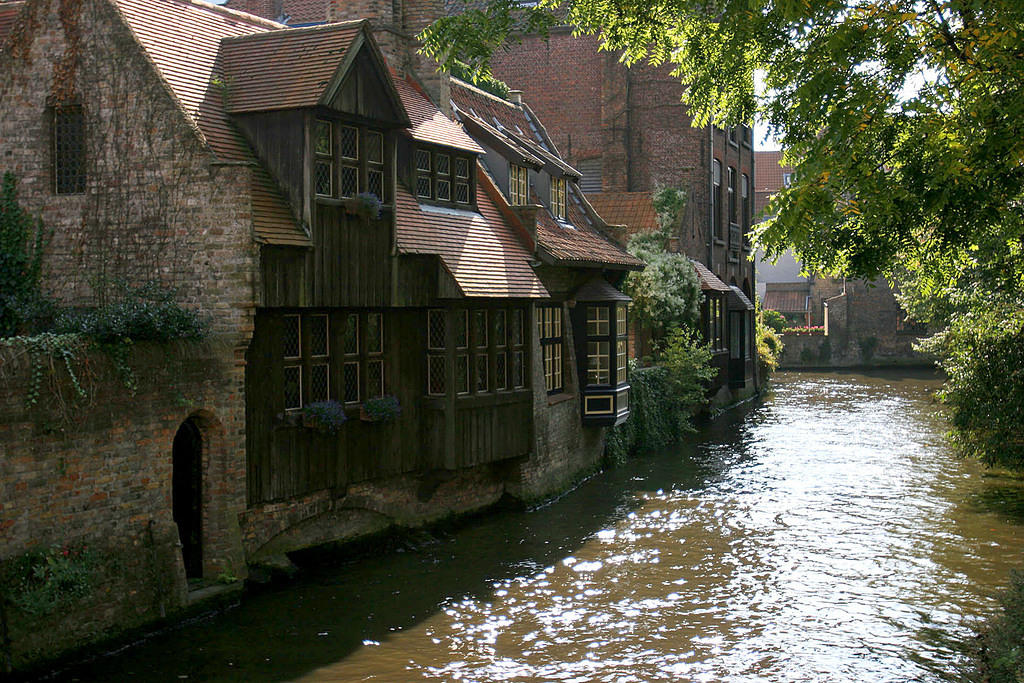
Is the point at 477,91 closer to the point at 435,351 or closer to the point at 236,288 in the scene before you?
the point at 435,351

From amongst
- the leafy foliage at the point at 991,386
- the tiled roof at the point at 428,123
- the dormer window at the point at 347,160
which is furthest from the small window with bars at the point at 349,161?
the leafy foliage at the point at 991,386

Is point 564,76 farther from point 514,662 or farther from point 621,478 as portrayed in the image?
point 514,662

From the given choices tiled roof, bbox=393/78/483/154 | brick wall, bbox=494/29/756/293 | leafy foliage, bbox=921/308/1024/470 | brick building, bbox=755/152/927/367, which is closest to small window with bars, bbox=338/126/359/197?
tiled roof, bbox=393/78/483/154

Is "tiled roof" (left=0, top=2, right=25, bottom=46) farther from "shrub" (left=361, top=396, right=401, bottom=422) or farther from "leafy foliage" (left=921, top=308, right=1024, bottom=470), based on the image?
"leafy foliage" (left=921, top=308, right=1024, bottom=470)

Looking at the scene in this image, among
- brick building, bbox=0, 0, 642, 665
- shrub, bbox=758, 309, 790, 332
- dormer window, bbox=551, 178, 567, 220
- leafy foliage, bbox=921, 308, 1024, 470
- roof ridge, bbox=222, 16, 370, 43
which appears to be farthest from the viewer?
shrub, bbox=758, 309, 790, 332

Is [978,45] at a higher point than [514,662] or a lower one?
higher

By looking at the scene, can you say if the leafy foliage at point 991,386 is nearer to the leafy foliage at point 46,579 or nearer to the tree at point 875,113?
the tree at point 875,113

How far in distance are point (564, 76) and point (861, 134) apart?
99.2 feet

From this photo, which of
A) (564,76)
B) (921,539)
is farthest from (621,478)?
(564,76)

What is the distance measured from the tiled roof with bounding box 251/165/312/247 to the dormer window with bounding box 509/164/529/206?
7473 mm

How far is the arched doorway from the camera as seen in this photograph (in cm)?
1394

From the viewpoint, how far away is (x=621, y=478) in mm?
23516

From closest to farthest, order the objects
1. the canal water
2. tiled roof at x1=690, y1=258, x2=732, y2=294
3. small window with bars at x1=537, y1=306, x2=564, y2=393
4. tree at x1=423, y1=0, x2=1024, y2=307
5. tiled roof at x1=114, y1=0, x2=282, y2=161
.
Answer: tree at x1=423, y1=0, x2=1024, y2=307 → the canal water → tiled roof at x1=114, y1=0, x2=282, y2=161 → small window with bars at x1=537, y1=306, x2=564, y2=393 → tiled roof at x1=690, y1=258, x2=732, y2=294

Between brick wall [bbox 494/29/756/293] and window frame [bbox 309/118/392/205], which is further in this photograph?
brick wall [bbox 494/29/756/293]
